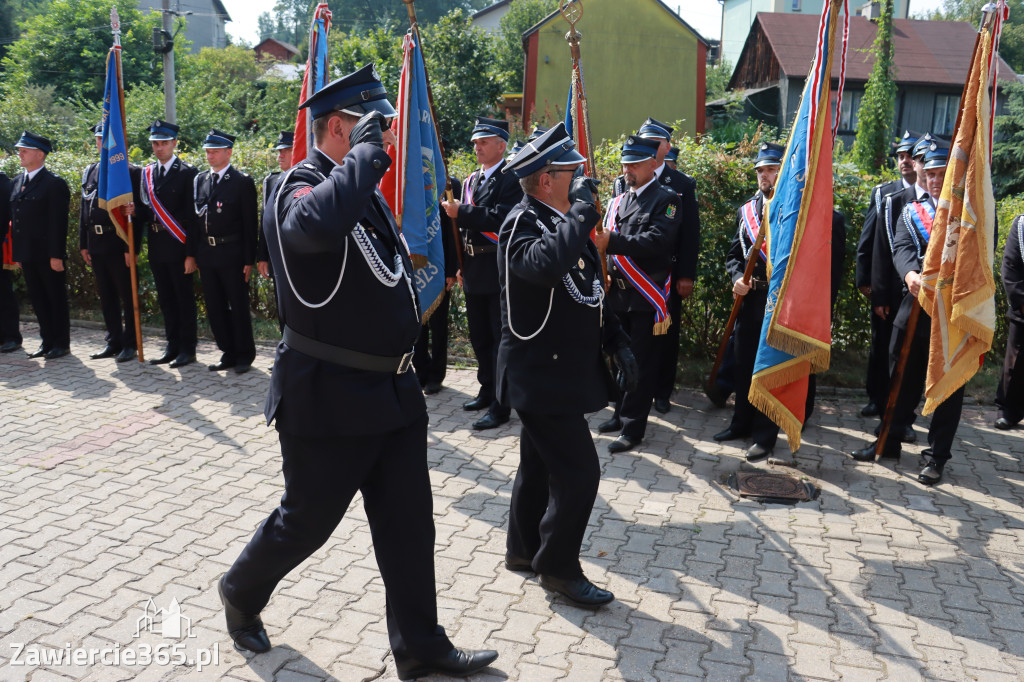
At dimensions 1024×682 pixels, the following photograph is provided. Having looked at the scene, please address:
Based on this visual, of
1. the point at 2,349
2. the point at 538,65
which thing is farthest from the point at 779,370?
the point at 538,65

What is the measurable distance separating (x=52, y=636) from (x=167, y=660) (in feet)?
1.81

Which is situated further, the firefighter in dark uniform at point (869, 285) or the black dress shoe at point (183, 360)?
the black dress shoe at point (183, 360)

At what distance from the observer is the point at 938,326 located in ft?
17.0

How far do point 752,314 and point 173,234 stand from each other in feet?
17.7

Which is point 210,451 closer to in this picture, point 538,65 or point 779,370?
point 779,370

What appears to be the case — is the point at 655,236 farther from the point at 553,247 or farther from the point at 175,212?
the point at 175,212

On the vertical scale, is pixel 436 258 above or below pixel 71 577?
above

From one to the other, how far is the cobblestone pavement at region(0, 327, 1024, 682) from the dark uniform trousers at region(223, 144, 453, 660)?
1.38ft

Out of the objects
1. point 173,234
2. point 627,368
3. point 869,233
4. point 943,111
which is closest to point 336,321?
point 627,368

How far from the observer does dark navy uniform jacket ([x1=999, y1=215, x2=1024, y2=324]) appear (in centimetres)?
659

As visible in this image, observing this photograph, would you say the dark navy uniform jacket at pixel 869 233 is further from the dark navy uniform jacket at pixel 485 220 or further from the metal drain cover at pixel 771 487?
the dark navy uniform jacket at pixel 485 220

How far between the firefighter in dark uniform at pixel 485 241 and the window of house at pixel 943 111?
113 ft

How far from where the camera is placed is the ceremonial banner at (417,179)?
578 cm

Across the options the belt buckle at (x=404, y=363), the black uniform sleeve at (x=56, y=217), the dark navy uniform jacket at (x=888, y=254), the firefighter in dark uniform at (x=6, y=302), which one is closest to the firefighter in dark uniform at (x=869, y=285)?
the dark navy uniform jacket at (x=888, y=254)
